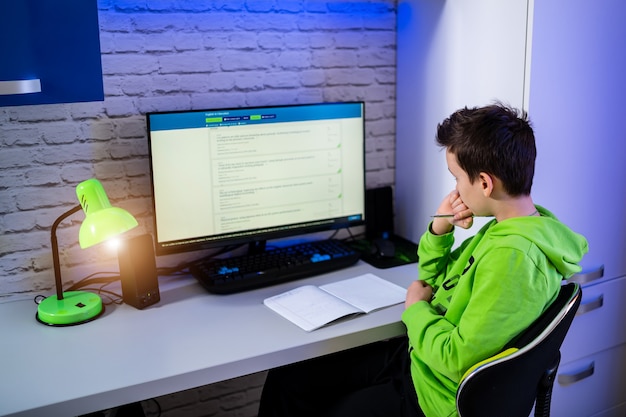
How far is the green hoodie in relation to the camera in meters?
1.32

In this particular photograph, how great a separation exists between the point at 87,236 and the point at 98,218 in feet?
0.17

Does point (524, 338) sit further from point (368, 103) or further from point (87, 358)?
point (368, 103)

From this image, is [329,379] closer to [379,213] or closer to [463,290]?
[463,290]

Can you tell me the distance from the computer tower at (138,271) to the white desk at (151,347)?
3 centimetres

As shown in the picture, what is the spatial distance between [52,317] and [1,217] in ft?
1.20

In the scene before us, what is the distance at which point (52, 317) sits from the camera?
1660 millimetres

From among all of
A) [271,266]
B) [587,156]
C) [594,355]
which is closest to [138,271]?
[271,266]

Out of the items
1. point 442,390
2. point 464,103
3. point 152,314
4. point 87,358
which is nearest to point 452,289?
point 442,390

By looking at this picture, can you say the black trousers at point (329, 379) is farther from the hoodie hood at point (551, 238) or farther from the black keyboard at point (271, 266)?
the hoodie hood at point (551, 238)

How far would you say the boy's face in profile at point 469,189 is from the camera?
1.49 m

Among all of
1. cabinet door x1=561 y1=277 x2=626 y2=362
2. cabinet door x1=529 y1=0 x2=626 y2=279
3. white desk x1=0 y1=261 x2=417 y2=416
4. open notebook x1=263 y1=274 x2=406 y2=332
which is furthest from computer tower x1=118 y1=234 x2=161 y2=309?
cabinet door x1=561 y1=277 x2=626 y2=362

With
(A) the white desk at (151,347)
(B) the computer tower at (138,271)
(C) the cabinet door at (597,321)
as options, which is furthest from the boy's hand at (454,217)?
(B) the computer tower at (138,271)

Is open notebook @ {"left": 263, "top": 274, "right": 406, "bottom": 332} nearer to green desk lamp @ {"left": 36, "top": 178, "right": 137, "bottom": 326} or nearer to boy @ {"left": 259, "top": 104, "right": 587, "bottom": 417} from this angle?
boy @ {"left": 259, "top": 104, "right": 587, "bottom": 417}

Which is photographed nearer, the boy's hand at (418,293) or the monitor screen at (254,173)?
the boy's hand at (418,293)
